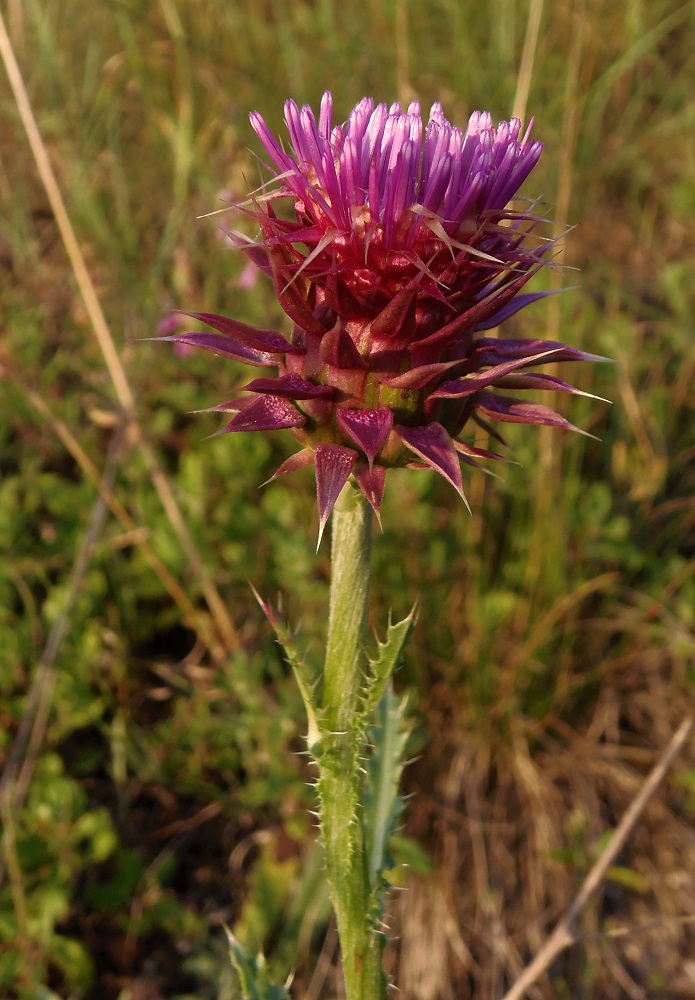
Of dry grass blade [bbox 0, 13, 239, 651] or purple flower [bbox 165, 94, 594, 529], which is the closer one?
purple flower [bbox 165, 94, 594, 529]

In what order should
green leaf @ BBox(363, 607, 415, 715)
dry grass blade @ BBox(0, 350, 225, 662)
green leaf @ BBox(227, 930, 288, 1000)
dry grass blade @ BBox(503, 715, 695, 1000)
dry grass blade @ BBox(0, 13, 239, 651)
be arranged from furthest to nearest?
1. dry grass blade @ BBox(0, 350, 225, 662)
2. dry grass blade @ BBox(0, 13, 239, 651)
3. dry grass blade @ BBox(503, 715, 695, 1000)
4. green leaf @ BBox(227, 930, 288, 1000)
5. green leaf @ BBox(363, 607, 415, 715)

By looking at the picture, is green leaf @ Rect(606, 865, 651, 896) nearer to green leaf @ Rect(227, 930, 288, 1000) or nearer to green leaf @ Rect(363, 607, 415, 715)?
green leaf @ Rect(227, 930, 288, 1000)

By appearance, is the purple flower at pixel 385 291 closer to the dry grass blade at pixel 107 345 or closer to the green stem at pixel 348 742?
the green stem at pixel 348 742

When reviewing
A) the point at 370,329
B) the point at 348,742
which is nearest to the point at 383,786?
the point at 348,742

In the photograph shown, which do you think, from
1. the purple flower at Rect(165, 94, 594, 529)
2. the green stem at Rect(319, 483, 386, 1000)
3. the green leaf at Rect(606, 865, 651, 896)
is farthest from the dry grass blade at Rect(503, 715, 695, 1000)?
the purple flower at Rect(165, 94, 594, 529)

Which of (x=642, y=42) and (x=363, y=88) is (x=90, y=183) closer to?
(x=363, y=88)

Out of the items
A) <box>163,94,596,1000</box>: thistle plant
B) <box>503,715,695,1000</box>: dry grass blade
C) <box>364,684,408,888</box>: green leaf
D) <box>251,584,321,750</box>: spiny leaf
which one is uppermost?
<box>163,94,596,1000</box>: thistle plant

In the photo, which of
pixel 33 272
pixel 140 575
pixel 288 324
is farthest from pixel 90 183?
pixel 140 575
